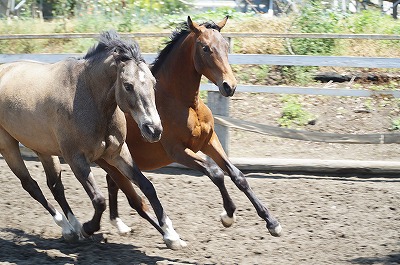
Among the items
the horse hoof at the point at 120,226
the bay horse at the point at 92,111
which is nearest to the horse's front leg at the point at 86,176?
the bay horse at the point at 92,111

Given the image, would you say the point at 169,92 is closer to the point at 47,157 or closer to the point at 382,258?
the point at 47,157

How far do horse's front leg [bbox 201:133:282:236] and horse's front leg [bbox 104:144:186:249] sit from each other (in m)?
0.67

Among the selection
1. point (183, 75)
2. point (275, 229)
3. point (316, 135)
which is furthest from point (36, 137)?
point (316, 135)

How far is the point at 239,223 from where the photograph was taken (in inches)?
241

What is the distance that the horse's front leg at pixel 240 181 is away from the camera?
216 inches

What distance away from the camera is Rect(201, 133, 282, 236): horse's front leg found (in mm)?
5496

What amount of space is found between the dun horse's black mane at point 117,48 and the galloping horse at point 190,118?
0.69m

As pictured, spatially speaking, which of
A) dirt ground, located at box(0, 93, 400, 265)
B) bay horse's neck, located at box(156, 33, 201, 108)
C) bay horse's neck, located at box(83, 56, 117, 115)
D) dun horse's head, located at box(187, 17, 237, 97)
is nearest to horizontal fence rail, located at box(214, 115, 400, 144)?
dirt ground, located at box(0, 93, 400, 265)

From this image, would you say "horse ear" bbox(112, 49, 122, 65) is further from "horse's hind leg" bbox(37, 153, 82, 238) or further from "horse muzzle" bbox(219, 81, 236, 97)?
"horse's hind leg" bbox(37, 153, 82, 238)

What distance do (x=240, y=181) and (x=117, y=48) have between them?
4.88ft

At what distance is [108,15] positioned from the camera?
14.5 meters

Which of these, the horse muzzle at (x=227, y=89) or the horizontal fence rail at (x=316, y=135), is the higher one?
the horse muzzle at (x=227, y=89)

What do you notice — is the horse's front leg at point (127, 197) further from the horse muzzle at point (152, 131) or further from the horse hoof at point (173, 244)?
the horse muzzle at point (152, 131)

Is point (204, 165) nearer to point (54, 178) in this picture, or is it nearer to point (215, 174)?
point (215, 174)
